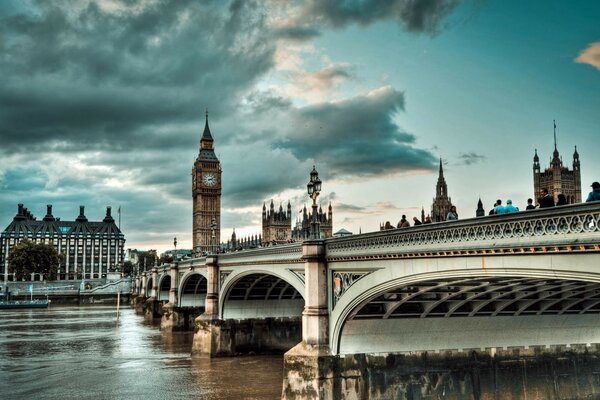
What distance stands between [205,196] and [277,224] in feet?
90.2

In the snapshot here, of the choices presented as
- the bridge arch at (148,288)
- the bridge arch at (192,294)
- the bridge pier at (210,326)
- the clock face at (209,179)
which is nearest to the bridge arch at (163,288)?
the bridge arch at (148,288)

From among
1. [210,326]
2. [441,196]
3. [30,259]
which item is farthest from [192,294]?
[30,259]

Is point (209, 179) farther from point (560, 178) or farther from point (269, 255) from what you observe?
point (269, 255)

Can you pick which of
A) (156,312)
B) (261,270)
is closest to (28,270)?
(156,312)

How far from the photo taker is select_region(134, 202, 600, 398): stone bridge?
12.8m

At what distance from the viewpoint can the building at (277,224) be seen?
15338 centimetres

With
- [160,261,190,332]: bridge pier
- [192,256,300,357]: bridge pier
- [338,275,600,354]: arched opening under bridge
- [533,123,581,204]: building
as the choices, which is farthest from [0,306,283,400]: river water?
[533,123,581,204]: building

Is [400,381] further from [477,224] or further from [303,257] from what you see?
[477,224]

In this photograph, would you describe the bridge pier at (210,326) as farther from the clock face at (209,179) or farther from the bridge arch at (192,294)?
the clock face at (209,179)

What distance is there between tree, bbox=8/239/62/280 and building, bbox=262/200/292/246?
170 feet

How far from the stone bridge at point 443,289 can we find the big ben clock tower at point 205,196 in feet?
451

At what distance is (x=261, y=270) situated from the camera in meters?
33.4

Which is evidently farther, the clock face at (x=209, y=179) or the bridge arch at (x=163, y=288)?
the clock face at (x=209, y=179)

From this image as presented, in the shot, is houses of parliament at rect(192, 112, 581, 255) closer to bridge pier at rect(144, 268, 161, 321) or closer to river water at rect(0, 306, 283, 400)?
bridge pier at rect(144, 268, 161, 321)
